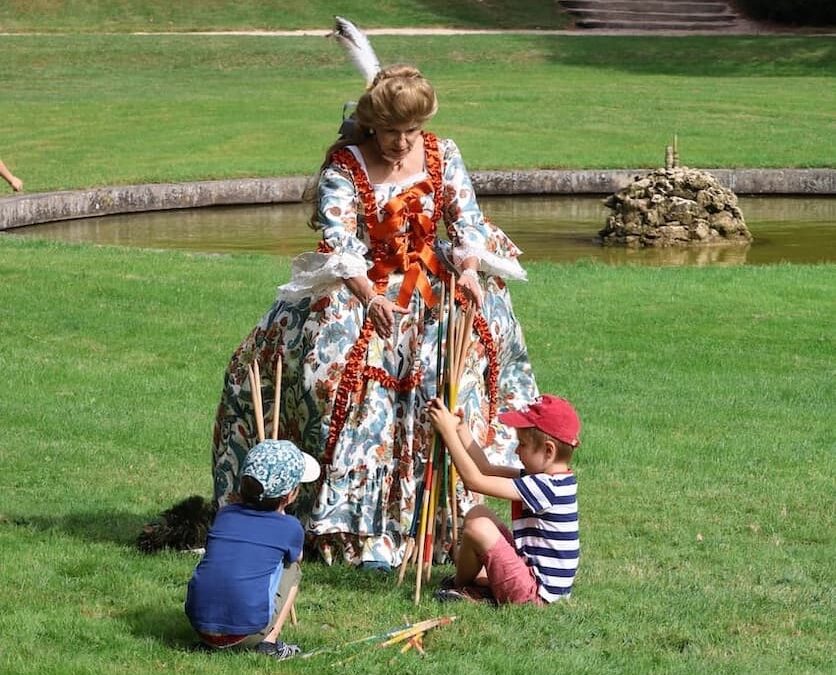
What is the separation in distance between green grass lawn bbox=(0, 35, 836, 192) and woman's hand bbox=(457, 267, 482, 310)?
13.0 m

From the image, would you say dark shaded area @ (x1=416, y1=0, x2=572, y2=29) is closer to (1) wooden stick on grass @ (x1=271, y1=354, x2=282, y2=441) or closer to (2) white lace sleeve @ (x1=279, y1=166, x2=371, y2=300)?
(2) white lace sleeve @ (x1=279, y1=166, x2=371, y2=300)

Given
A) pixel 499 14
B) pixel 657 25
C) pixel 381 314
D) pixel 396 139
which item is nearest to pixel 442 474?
pixel 381 314

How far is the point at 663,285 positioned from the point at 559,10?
27.2 metres

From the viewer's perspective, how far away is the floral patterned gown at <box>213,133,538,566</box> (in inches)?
227

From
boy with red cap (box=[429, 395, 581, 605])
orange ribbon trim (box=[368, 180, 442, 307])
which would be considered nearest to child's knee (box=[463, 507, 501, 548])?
boy with red cap (box=[429, 395, 581, 605])

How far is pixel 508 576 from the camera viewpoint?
5.20 metres

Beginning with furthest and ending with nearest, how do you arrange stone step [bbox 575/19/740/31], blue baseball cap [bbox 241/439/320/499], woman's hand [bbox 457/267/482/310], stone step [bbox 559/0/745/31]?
stone step [bbox 559/0/745/31] < stone step [bbox 575/19/740/31] < woman's hand [bbox 457/267/482/310] < blue baseball cap [bbox 241/439/320/499]

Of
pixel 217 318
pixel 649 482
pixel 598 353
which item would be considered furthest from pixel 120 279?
pixel 649 482

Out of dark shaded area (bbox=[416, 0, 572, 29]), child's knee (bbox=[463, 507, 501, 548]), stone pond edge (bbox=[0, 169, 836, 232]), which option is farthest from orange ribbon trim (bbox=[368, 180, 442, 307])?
dark shaded area (bbox=[416, 0, 572, 29])

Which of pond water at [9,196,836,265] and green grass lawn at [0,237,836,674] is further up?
green grass lawn at [0,237,836,674]

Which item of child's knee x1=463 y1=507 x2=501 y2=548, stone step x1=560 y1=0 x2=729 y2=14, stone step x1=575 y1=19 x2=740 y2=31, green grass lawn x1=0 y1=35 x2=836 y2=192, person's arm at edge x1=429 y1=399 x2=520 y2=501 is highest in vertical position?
stone step x1=560 y1=0 x2=729 y2=14

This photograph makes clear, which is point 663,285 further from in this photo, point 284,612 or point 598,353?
point 284,612

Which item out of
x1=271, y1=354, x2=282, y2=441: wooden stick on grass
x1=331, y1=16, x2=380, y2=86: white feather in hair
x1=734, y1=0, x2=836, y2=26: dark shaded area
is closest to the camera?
x1=271, y1=354, x2=282, y2=441: wooden stick on grass

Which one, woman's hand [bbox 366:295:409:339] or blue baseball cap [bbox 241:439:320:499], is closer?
blue baseball cap [bbox 241:439:320:499]
